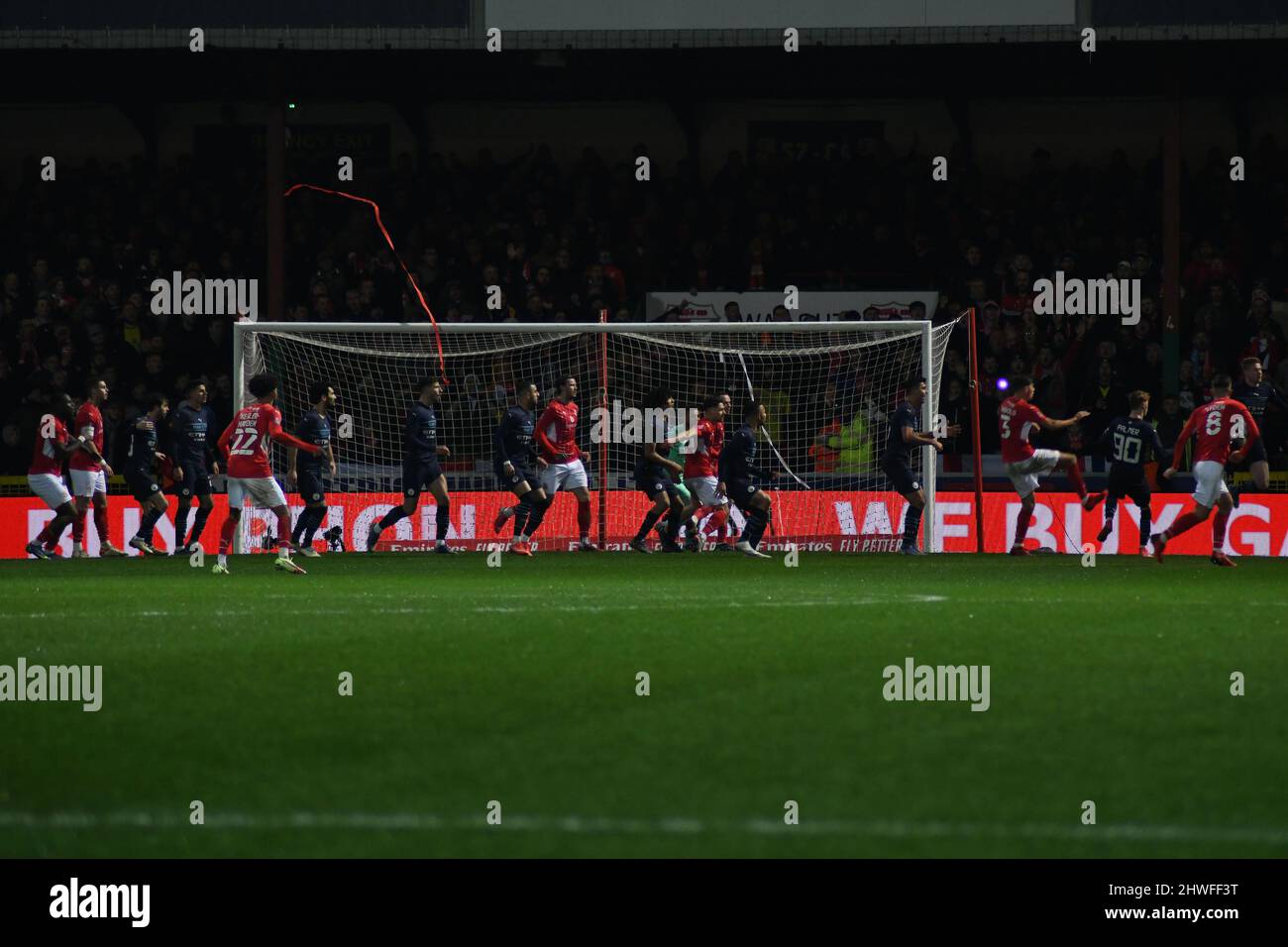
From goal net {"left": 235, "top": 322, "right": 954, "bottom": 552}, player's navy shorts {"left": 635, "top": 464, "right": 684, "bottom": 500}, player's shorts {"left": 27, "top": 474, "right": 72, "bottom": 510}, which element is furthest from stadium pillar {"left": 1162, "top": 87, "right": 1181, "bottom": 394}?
player's shorts {"left": 27, "top": 474, "right": 72, "bottom": 510}

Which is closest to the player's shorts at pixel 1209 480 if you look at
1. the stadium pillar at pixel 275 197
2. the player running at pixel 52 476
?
the player running at pixel 52 476

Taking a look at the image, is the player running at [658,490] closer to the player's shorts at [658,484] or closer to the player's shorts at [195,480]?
the player's shorts at [658,484]

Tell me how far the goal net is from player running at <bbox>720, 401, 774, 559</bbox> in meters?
0.79

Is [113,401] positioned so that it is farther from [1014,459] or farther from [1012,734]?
[1012,734]

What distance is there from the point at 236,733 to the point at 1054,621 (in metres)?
5.69

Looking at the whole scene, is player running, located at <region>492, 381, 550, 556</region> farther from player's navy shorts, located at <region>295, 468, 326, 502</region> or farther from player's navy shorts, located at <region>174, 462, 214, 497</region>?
player's navy shorts, located at <region>174, 462, 214, 497</region>

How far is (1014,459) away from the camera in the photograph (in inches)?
774

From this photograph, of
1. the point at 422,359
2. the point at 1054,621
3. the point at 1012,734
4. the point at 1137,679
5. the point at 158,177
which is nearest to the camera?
the point at 1012,734

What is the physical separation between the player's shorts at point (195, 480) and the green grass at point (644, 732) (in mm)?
8980

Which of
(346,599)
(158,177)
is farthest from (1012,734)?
(158,177)

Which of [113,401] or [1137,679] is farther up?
[113,401]

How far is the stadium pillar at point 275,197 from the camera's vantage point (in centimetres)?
2470

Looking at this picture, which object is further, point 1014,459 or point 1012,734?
point 1014,459

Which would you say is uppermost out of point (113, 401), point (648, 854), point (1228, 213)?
point (1228, 213)
